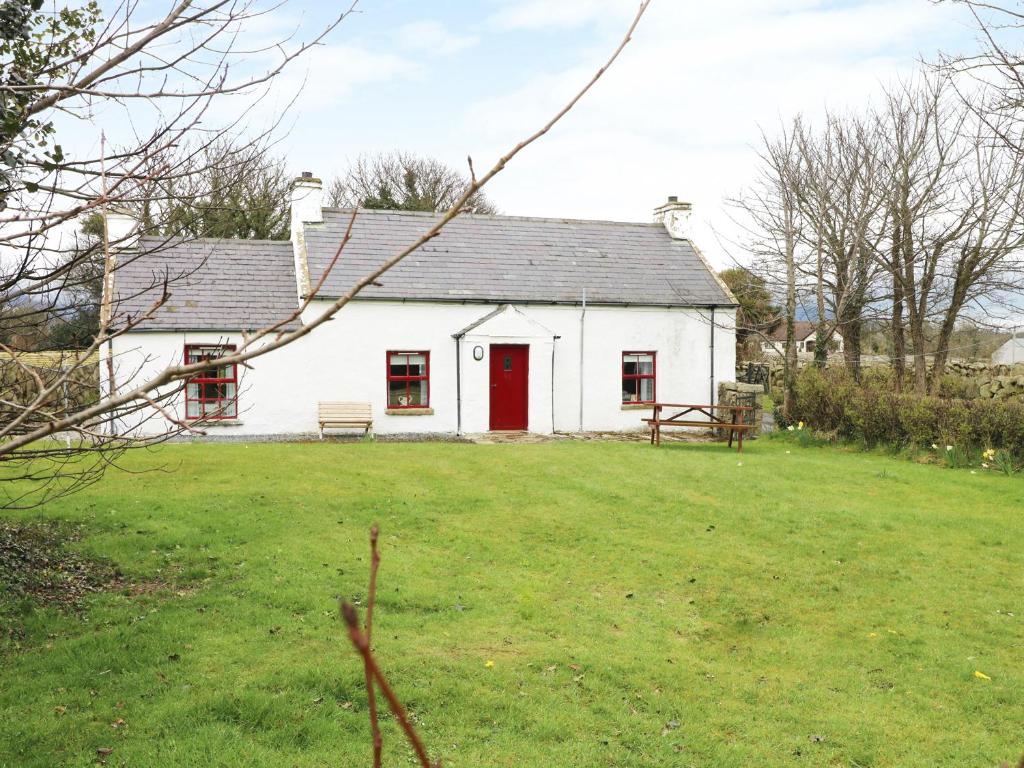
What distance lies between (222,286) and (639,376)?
11236 mm

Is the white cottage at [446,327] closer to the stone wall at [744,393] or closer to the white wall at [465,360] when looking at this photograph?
the white wall at [465,360]

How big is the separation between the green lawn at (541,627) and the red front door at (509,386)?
7.82 metres

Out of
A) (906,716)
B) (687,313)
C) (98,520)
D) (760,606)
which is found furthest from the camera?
(687,313)

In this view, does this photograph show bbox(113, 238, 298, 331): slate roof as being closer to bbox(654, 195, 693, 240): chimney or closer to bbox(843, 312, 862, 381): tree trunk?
bbox(654, 195, 693, 240): chimney

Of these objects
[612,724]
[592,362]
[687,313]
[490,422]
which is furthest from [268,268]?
[612,724]

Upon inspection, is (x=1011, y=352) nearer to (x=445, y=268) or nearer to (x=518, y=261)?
(x=518, y=261)

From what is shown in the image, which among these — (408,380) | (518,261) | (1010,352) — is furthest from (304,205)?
(1010,352)

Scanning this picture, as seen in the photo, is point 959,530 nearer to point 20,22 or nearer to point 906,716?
point 906,716

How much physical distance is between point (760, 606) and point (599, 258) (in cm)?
1641

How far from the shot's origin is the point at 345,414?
66.2 feet

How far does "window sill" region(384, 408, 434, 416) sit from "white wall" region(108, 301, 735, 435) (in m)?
0.10

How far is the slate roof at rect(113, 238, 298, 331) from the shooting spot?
19.4m

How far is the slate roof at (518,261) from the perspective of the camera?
21.3 m

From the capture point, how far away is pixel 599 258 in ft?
77.9
